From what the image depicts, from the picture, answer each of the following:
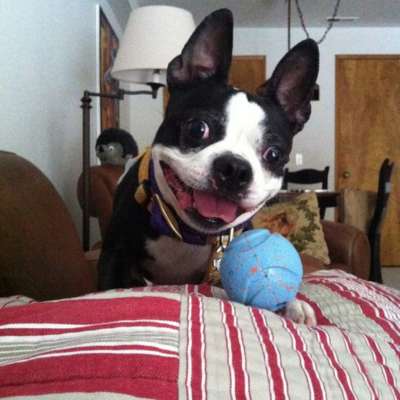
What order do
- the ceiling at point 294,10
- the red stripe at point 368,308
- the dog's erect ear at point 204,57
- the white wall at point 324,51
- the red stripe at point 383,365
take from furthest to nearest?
1. the white wall at point 324,51
2. the ceiling at point 294,10
3. the dog's erect ear at point 204,57
4. the red stripe at point 368,308
5. the red stripe at point 383,365

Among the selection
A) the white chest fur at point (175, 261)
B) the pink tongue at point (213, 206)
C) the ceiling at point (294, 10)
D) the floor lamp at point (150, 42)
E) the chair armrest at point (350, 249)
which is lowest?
the chair armrest at point (350, 249)

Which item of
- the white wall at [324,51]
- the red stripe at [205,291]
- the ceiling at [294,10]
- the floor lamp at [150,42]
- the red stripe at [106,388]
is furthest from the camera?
the white wall at [324,51]

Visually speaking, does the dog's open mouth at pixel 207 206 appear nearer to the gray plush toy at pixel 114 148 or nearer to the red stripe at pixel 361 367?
the red stripe at pixel 361 367

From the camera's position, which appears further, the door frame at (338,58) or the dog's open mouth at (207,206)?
the door frame at (338,58)

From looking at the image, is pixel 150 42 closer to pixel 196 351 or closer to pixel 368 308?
pixel 368 308

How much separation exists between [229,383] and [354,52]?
17.5 feet

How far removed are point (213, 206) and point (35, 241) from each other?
361 millimetres

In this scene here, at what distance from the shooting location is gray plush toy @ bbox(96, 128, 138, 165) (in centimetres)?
240

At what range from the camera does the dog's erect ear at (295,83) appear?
111cm

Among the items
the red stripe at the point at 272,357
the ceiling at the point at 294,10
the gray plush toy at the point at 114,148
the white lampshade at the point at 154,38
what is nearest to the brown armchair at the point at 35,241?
the red stripe at the point at 272,357

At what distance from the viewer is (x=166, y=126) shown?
107 cm

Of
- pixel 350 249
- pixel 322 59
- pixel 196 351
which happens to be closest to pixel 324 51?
pixel 322 59

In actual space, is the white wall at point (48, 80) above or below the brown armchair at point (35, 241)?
above

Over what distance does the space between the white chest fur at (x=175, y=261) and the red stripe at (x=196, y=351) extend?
56 cm
